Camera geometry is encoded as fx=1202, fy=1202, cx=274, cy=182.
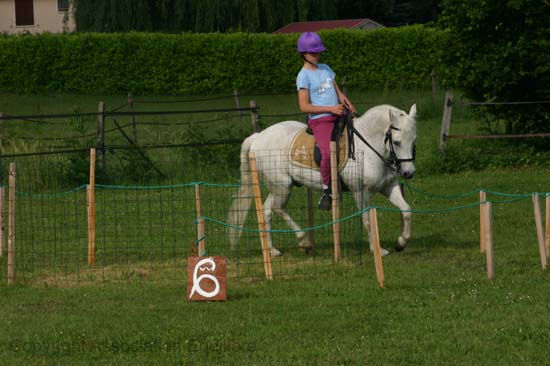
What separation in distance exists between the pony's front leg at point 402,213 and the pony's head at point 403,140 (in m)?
0.35


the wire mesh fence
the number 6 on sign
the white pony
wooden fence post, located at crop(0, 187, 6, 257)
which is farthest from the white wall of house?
the number 6 on sign

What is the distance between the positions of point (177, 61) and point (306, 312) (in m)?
37.8

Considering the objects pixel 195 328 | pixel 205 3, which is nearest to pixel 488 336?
pixel 195 328

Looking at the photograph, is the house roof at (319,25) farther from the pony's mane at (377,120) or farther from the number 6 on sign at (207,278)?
the number 6 on sign at (207,278)

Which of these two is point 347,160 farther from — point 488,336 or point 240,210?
point 488,336

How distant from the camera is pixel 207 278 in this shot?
1205cm

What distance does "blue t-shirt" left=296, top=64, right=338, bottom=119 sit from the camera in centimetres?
1470

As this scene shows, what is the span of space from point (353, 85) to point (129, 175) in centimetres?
2507

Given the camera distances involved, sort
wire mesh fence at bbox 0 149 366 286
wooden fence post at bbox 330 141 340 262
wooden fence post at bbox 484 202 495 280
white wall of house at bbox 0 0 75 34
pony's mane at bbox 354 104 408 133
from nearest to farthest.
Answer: wooden fence post at bbox 484 202 495 280, wire mesh fence at bbox 0 149 366 286, wooden fence post at bbox 330 141 340 262, pony's mane at bbox 354 104 408 133, white wall of house at bbox 0 0 75 34

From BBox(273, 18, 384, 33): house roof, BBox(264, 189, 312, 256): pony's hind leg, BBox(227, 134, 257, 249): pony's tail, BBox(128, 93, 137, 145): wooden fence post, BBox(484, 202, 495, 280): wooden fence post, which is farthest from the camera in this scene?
BBox(273, 18, 384, 33): house roof

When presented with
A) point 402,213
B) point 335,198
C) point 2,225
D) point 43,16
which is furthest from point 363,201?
point 43,16

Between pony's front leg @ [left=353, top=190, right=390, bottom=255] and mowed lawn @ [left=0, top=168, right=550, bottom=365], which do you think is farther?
pony's front leg @ [left=353, top=190, right=390, bottom=255]

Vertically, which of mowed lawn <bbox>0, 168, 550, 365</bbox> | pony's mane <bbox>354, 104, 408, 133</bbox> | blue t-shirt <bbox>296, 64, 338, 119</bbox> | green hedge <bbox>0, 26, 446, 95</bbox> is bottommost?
mowed lawn <bbox>0, 168, 550, 365</bbox>

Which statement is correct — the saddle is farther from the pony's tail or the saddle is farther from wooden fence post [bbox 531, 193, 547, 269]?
wooden fence post [bbox 531, 193, 547, 269]
